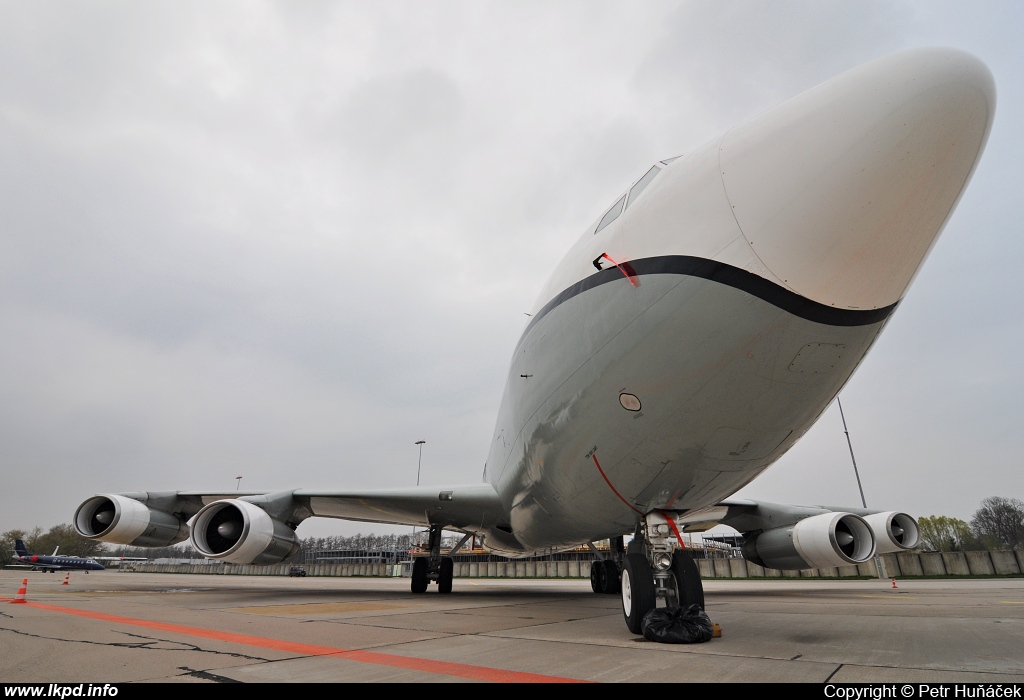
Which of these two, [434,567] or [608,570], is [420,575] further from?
[608,570]

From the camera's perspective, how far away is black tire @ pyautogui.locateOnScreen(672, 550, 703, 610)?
196 inches

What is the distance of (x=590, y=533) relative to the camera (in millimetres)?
7961

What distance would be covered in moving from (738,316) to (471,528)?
11259 millimetres

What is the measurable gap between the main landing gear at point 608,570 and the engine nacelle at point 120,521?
34.9 ft

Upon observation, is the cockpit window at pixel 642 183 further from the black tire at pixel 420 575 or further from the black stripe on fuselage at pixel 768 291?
the black tire at pixel 420 575

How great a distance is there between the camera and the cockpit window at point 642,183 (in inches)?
171

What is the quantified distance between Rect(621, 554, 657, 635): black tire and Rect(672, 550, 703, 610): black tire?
0.25 meters

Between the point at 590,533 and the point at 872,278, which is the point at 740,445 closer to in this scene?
the point at 872,278

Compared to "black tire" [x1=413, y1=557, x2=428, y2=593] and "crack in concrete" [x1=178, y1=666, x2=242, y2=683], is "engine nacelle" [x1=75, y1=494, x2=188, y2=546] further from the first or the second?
"crack in concrete" [x1=178, y1=666, x2=242, y2=683]

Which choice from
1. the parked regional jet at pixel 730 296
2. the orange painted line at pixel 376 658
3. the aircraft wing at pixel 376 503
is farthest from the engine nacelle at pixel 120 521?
the parked regional jet at pixel 730 296

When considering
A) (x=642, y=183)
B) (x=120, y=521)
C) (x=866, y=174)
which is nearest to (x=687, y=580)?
(x=642, y=183)

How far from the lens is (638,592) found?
4.91 m

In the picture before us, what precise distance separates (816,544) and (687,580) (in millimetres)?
6003

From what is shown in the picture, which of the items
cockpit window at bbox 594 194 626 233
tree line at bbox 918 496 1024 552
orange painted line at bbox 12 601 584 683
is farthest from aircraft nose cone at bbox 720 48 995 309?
tree line at bbox 918 496 1024 552
